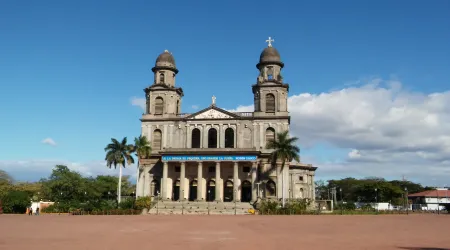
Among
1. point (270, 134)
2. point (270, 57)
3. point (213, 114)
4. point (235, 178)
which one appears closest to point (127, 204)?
point (235, 178)

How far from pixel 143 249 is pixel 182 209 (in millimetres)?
32969

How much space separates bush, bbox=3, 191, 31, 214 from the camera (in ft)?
168

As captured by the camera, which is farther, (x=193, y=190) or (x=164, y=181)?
(x=193, y=190)

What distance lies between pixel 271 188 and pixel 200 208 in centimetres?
1203

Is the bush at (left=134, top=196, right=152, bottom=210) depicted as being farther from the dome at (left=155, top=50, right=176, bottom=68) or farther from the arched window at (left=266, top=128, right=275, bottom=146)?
the dome at (left=155, top=50, right=176, bottom=68)

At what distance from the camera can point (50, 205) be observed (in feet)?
172

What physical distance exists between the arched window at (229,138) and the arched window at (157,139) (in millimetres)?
9862

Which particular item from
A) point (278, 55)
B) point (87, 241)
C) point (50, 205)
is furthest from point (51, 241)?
point (278, 55)

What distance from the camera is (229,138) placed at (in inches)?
2392

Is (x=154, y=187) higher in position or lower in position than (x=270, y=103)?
lower

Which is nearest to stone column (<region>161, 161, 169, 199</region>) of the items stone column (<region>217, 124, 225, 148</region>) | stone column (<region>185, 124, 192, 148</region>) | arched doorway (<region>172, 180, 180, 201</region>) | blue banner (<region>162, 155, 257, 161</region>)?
blue banner (<region>162, 155, 257, 161</region>)

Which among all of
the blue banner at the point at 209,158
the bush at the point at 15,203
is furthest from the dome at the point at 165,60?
the bush at the point at 15,203

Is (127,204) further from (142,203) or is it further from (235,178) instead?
(235,178)

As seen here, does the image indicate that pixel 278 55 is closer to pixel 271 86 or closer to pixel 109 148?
pixel 271 86
